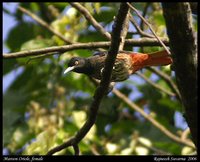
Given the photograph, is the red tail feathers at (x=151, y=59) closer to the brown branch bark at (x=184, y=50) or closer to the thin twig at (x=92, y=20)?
the thin twig at (x=92, y=20)

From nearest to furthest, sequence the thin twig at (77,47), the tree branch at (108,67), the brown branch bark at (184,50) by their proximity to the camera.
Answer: the brown branch bark at (184,50)
the tree branch at (108,67)
the thin twig at (77,47)

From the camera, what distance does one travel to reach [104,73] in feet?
12.6

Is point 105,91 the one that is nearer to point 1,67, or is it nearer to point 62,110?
point 1,67

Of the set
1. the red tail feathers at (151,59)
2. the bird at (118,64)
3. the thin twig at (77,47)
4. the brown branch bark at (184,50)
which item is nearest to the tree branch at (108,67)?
the brown branch bark at (184,50)

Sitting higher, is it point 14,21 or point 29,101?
point 14,21

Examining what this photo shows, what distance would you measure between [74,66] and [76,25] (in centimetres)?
111

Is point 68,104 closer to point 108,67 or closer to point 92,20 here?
point 92,20

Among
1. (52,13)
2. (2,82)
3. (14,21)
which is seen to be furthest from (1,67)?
(14,21)

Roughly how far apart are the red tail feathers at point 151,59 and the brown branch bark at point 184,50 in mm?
1686

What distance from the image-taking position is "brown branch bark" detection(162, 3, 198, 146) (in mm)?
2957

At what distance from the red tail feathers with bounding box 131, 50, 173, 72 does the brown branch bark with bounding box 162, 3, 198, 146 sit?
1686mm

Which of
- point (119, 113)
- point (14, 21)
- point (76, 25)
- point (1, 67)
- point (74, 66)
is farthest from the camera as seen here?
point (14, 21)

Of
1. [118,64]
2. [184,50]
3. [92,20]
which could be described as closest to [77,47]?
[92,20]

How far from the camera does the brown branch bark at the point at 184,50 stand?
2.96 metres
